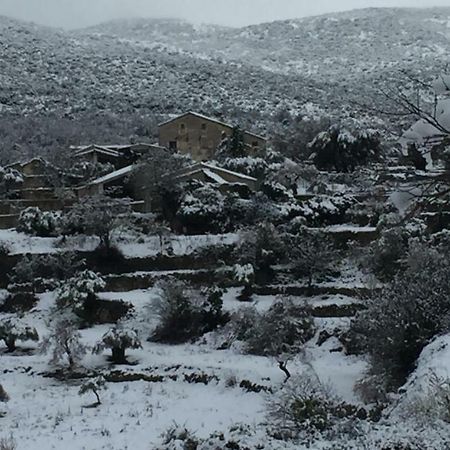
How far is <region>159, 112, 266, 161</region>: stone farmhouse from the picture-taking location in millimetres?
44750

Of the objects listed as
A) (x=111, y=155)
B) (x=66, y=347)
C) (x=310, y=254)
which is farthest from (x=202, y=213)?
(x=111, y=155)

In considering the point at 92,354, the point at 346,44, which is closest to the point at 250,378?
the point at 92,354

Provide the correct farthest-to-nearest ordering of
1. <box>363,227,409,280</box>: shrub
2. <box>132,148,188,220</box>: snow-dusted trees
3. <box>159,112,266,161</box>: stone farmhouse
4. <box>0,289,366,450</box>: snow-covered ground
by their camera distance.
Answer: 1. <box>159,112,266,161</box>: stone farmhouse
2. <box>132,148,188,220</box>: snow-dusted trees
3. <box>363,227,409,280</box>: shrub
4. <box>0,289,366,450</box>: snow-covered ground

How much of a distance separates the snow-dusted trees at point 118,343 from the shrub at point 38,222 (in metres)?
9.77

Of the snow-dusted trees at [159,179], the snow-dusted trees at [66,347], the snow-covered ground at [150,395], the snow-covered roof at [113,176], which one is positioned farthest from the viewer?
the snow-covered roof at [113,176]

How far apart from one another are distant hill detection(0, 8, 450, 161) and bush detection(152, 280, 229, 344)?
64.9 feet

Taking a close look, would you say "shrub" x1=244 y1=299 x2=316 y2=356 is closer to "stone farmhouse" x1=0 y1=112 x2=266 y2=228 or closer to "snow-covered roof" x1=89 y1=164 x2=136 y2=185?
"stone farmhouse" x1=0 y1=112 x2=266 y2=228

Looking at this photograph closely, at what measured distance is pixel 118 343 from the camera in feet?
64.1

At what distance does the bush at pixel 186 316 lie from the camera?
22391 mm

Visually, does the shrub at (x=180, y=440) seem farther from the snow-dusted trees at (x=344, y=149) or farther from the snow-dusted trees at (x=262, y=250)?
the snow-dusted trees at (x=344, y=149)

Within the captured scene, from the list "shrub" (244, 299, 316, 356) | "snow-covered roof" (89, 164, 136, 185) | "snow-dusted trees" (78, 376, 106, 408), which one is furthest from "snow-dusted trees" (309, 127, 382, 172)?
"snow-dusted trees" (78, 376, 106, 408)

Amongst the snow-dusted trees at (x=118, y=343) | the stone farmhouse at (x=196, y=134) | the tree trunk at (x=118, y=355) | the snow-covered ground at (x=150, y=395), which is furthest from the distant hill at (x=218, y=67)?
the tree trunk at (x=118, y=355)

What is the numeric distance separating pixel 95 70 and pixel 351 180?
166ft

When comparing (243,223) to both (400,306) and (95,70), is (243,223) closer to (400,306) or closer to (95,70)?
(400,306)
